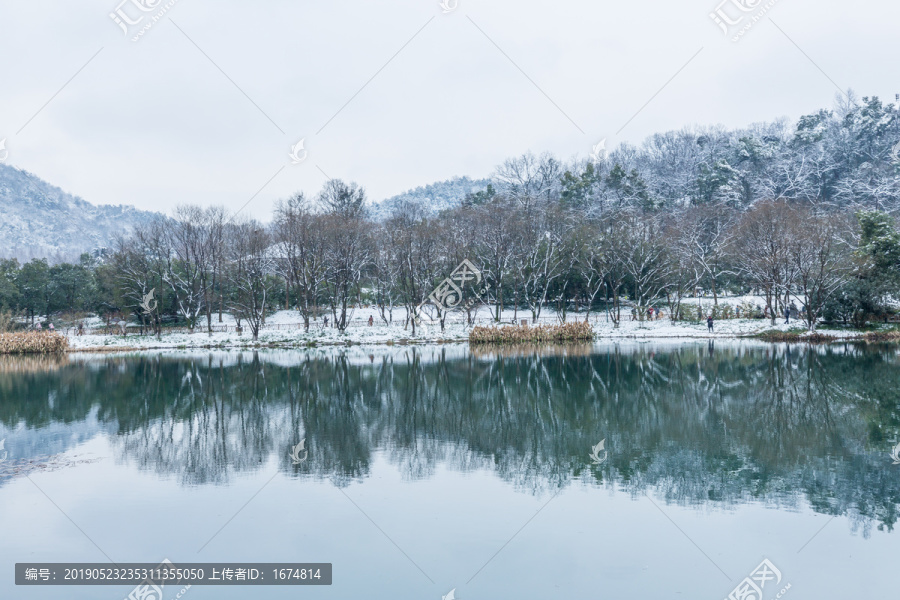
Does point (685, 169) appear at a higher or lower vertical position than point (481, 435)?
higher

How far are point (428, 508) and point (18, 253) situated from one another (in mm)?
194654

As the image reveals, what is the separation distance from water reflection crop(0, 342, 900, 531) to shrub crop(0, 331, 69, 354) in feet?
40.6

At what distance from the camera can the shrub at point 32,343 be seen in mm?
40031

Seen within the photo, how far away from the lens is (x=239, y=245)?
4781 centimetres

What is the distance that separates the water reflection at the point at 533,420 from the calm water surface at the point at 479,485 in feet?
0.27

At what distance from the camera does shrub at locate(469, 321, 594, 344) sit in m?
38.7

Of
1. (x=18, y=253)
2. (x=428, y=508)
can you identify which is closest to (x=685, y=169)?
(x=428, y=508)

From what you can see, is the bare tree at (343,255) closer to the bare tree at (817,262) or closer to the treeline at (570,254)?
the treeline at (570,254)

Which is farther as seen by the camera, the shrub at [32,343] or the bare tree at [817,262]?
the shrub at [32,343]

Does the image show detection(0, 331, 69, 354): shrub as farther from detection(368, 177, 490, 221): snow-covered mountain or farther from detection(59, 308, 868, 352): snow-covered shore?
detection(368, 177, 490, 221): snow-covered mountain

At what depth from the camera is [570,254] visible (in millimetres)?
50594

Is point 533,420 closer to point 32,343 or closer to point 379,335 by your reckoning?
point 379,335

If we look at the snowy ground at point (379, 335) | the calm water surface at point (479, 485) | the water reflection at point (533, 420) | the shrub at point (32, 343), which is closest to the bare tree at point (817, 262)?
the snowy ground at point (379, 335)

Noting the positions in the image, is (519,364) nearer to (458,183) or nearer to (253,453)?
(253,453)
